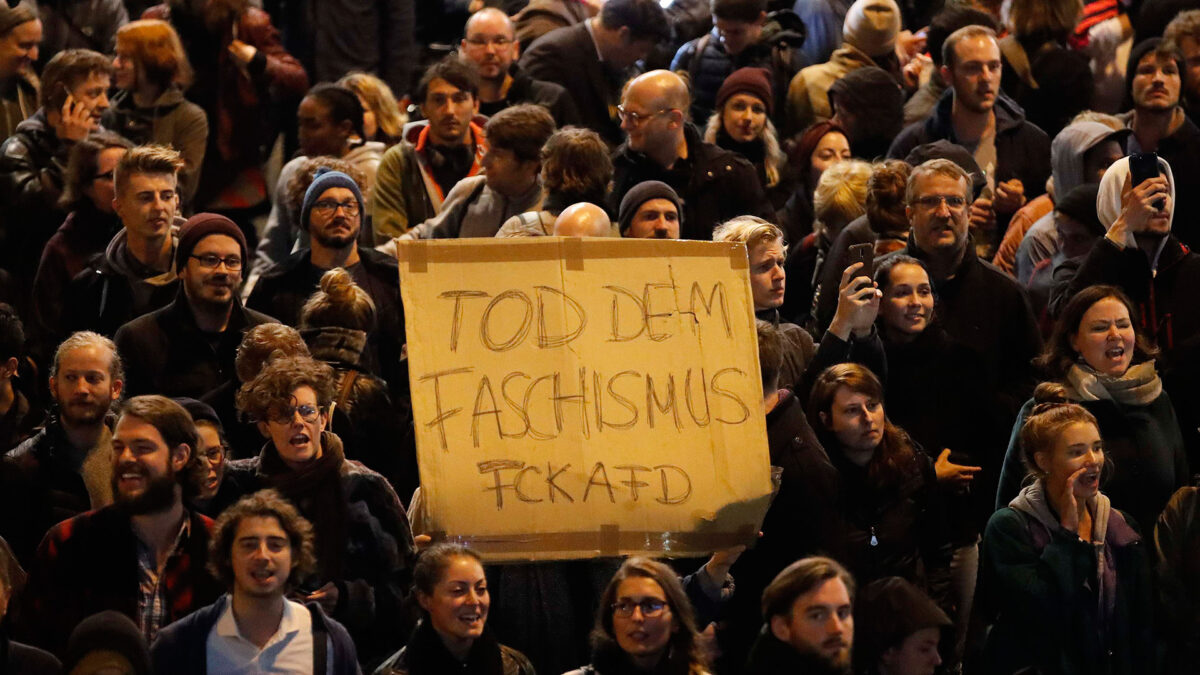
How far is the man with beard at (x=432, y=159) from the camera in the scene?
10.2 metres

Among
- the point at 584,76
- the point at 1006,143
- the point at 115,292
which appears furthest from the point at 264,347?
the point at 1006,143

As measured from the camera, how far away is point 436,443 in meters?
7.11

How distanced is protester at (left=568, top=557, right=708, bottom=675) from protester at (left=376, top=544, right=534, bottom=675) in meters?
0.29

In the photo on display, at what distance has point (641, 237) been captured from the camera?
27.6 feet

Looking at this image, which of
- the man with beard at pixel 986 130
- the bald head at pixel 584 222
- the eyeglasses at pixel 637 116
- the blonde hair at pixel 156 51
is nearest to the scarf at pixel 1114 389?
the bald head at pixel 584 222

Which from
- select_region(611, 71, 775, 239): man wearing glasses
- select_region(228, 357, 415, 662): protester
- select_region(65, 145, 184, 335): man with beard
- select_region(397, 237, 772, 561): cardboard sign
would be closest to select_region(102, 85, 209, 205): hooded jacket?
select_region(65, 145, 184, 335): man with beard

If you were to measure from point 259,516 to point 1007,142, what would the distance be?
4.76 m

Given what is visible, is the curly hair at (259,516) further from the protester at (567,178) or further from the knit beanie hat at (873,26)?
the knit beanie hat at (873,26)

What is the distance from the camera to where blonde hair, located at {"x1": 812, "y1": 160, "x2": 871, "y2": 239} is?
9406 millimetres

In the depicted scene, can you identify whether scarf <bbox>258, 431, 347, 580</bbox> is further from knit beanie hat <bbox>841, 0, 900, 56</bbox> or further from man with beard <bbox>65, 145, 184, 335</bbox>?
knit beanie hat <bbox>841, 0, 900, 56</bbox>

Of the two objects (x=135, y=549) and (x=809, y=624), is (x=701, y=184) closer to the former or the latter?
(x=809, y=624)

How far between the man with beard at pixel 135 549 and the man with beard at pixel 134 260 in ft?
5.85

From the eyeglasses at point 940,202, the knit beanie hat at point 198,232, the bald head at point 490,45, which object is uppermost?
the bald head at point 490,45

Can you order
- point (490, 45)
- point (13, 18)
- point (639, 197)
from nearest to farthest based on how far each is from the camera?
point (639, 197), point (13, 18), point (490, 45)
